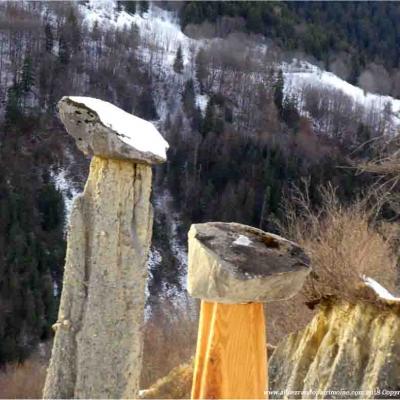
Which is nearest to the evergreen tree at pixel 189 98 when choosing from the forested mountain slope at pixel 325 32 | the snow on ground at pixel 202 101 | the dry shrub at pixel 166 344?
the snow on ground at pixel 202 101

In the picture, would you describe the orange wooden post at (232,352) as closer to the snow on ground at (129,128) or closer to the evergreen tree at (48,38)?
the snow on ground at (129,128)

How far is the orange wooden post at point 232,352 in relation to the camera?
3398mm

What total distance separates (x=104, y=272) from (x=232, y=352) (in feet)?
4.87

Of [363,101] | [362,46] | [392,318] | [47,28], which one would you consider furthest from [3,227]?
[362,46]

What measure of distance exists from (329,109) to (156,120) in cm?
1429

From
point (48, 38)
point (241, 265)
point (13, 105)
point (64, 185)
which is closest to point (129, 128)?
point (241, 265)

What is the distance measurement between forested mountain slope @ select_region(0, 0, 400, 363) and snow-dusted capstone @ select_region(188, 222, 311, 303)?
65.2ft

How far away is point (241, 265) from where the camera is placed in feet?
11.1

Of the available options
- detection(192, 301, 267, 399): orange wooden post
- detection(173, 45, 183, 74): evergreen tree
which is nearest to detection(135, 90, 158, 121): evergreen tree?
detection(173, 45, 183, 74): evergreen tree

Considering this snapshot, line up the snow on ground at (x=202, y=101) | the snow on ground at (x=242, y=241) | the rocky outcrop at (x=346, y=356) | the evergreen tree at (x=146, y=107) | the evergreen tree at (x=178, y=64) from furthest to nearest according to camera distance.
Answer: the evergreen tree at (x=178, y=64) → the snow on ground at (x=202, y=101) → the evergreen tree at (x=146, y=107) → the rocky outcrop at (x=346, y=356) → the snow on ground at (x=242, y=241)

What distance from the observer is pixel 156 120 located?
1799 inches

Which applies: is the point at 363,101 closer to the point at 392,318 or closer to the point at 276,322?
the point at 276,322

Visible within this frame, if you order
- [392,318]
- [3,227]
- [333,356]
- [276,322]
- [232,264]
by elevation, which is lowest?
[3,227]

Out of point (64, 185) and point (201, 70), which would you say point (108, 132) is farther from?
point (201, 70)
